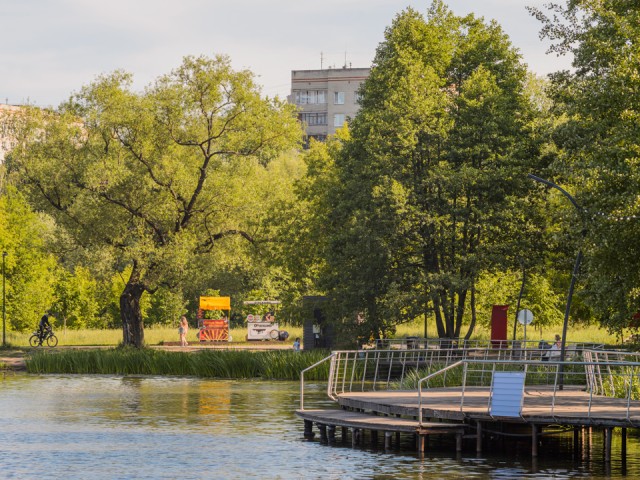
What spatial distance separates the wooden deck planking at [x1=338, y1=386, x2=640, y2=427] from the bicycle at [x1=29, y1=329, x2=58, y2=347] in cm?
3942

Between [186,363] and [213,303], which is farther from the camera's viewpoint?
[213,303]

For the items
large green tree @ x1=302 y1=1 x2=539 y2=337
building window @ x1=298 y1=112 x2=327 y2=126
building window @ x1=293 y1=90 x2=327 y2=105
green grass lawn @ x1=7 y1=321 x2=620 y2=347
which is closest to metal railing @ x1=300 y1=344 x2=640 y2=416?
large green tree @ x1=302 y1=1 x2=539 y2=337

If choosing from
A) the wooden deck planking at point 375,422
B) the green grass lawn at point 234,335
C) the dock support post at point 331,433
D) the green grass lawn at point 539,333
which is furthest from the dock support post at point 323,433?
the green grass lawn at point 234,335

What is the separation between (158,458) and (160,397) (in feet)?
54.4

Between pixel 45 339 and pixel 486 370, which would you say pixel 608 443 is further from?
pixel 45 339

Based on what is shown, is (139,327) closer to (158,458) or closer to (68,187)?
(68,187)

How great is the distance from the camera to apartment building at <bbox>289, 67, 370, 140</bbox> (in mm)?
182750

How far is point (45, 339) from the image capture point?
73.7m

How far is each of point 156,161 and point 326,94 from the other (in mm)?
121557

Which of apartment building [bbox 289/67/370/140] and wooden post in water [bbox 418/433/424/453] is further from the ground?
apartment building [bbox 289/67/370/140]

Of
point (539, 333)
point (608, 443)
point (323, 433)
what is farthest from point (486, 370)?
point (539, 333)

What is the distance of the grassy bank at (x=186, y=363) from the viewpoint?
54500mm

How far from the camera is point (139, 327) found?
6831cm

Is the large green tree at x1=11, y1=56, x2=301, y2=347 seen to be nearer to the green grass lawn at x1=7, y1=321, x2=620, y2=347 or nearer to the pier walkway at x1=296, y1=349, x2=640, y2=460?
the green grass lawn at x1=7, y1=321, x2=620, y2=347
